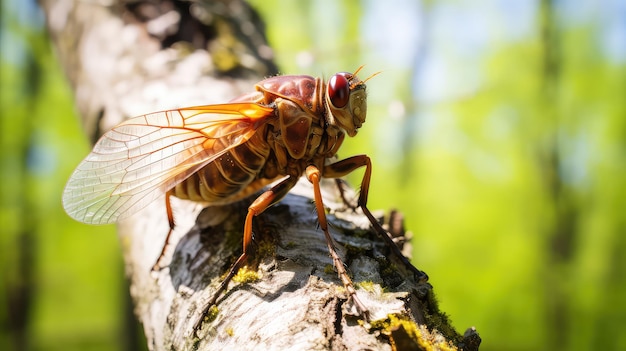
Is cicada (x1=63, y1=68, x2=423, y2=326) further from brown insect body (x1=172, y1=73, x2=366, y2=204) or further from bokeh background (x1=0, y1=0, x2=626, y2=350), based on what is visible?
bokeh background (x1=0, y1=0, x2=626, y2=350)

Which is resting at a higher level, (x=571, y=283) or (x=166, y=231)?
(x=571, y=283)

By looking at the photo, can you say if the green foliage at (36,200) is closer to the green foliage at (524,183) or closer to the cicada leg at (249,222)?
the green foliage at (524,183)

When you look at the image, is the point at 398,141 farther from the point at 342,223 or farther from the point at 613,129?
the point at 342,223

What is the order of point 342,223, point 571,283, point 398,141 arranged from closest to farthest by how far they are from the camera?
point 342,223, point 571,283, point 398,141

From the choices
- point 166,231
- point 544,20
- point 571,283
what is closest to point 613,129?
point 544,20

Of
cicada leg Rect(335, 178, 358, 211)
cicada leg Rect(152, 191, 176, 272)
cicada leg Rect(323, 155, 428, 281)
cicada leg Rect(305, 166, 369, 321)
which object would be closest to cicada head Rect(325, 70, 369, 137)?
cicada leg Rect(323, 155, 428, 281)

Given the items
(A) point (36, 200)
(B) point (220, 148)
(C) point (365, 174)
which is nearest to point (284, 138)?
(B) point (220, 148)
